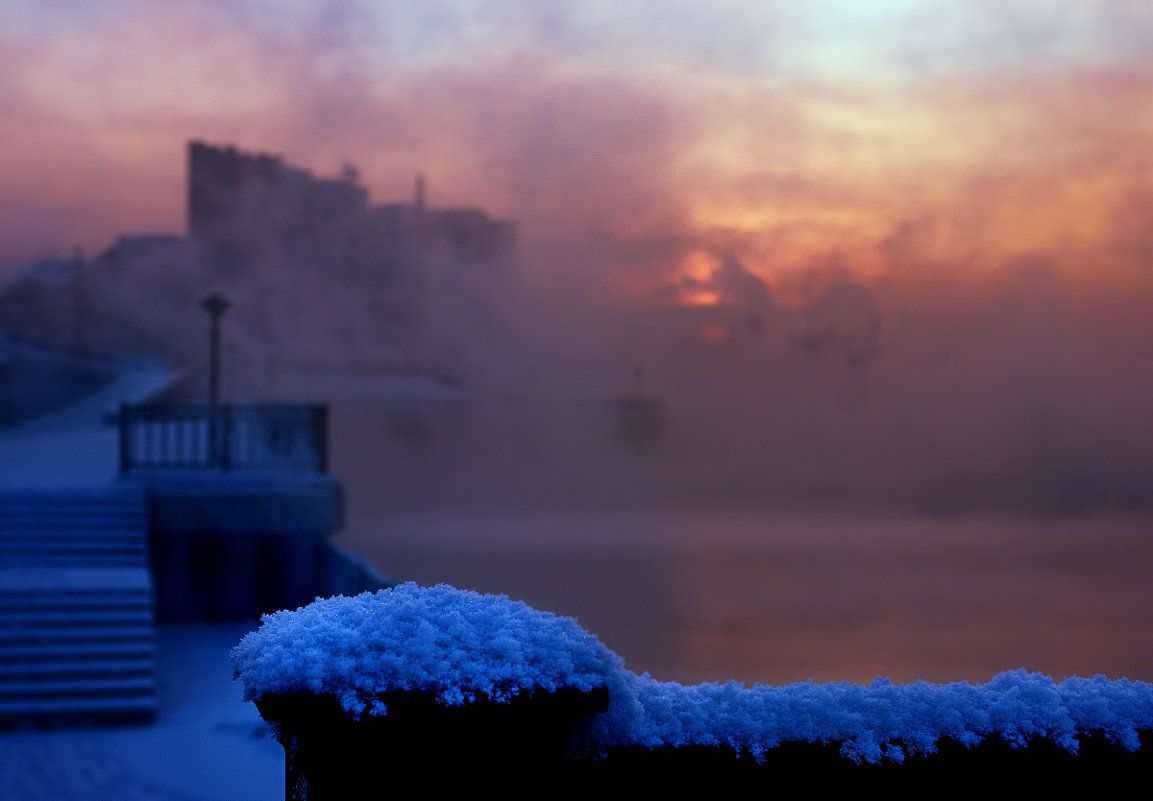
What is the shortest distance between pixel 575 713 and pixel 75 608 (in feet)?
38.0

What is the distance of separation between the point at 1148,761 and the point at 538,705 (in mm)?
1257

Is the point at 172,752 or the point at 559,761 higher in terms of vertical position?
the point at 559,761

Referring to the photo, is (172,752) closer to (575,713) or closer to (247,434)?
(247,434)

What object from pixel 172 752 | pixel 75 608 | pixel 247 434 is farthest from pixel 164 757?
pixel 247 434

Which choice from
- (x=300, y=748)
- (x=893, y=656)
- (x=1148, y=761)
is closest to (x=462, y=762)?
(x=300, y=748)

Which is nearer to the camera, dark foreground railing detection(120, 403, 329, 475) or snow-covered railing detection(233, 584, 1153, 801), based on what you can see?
snow-covered railing detection(233, 584, 1153, 801)

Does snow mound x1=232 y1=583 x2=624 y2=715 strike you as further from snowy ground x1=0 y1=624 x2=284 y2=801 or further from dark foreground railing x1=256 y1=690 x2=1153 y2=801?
snowy ground x1=0 y1=624 x2=284 y2=801

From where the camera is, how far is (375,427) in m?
56.2

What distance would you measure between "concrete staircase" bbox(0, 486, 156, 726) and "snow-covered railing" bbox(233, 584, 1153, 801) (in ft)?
31.1

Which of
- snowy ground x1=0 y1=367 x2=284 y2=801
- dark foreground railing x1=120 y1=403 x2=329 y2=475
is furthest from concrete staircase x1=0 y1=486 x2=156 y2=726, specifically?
dark foreground railing x1=120 y1=403 x2=329 y2=475

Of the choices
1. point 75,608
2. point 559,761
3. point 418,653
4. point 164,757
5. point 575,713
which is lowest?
point 164,757

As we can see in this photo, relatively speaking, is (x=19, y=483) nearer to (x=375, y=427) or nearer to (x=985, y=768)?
(x=985, y=768)

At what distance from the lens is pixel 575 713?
1.84 metres

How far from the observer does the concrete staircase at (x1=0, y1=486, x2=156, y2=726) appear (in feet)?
33.8
